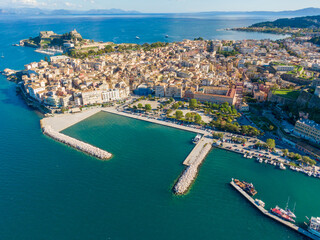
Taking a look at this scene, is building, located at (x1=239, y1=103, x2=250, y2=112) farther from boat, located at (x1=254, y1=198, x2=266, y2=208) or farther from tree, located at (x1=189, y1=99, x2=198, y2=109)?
boat, located at (x1=254, y1=198, x2=266, y2=208)

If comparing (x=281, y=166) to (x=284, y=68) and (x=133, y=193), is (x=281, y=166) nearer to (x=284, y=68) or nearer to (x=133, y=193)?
(x=133, y=193)

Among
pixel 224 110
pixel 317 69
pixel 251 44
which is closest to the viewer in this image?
pixel 224 110

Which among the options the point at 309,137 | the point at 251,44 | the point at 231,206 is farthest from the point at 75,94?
the point at 251,44

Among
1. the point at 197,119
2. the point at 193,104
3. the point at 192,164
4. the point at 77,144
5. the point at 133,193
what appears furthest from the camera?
the point at 193,104

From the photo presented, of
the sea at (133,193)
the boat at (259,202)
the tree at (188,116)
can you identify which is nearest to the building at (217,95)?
the tree at (188,116)

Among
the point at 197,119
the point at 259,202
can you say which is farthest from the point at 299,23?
the point at 259,202

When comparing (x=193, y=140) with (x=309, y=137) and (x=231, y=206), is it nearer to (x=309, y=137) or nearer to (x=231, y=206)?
(x=231, y=206)

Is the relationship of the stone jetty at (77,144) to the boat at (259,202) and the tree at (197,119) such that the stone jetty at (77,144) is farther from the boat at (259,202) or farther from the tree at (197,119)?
the boat at (259,202)
